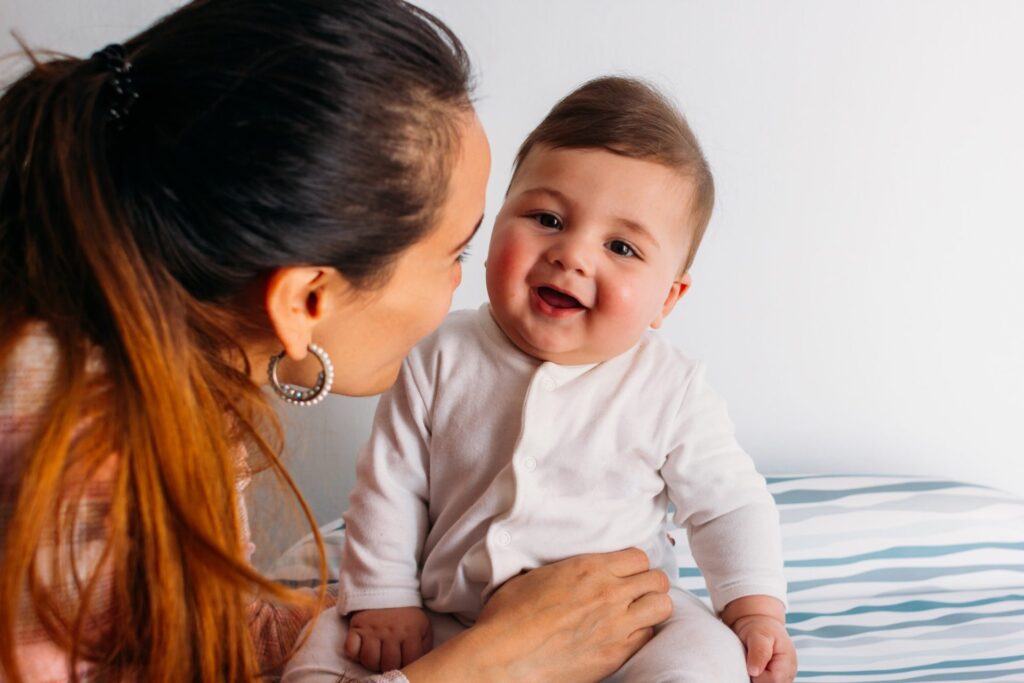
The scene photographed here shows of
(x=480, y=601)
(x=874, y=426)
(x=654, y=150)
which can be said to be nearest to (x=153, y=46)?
(x=654, y=150)

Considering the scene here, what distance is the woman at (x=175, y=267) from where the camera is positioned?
81 centimetres

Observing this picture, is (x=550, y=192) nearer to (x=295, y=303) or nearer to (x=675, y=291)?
(x=675, y=291)

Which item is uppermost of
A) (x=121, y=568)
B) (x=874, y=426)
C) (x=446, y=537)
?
(x=121, y=568)

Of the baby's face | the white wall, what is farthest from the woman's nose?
the white wall

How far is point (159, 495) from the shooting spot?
0.85 metres

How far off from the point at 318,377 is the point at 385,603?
0.33m

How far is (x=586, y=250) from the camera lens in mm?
1168

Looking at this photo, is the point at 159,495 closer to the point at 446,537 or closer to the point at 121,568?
the point at 121,568

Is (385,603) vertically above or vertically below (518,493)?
below

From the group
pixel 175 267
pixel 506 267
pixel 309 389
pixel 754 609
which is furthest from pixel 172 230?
pixel 754 609

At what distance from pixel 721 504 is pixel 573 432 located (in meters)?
0.19

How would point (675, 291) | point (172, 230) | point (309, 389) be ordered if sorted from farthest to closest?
point (675, 291)
point (309, 389)
point (172, 230)

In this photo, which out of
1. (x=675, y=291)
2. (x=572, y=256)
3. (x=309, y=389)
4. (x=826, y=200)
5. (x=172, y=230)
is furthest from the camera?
(x=826, y=200)

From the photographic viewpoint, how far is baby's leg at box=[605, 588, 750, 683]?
1.09 m
